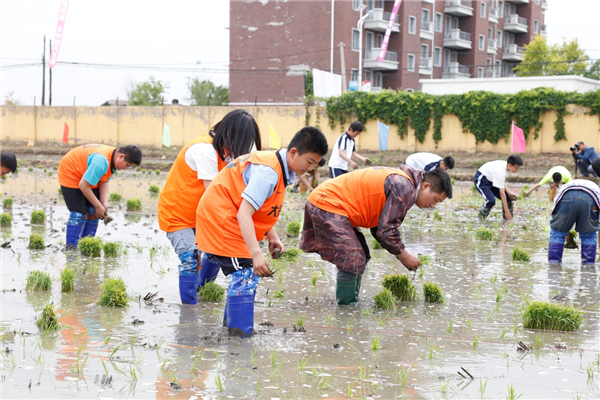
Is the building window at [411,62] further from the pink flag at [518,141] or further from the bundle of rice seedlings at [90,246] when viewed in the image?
the bundle of rice seedlings at [90,246]

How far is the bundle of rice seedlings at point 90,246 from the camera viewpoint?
775 cm

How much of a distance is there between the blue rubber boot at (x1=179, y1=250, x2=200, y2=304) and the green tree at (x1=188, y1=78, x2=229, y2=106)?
195 ft

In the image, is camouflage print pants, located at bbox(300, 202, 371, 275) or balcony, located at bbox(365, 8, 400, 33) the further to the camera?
balcony, located at bbox(365, 8, 400, 33)

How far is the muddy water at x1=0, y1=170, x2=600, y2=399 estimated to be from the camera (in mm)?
3607

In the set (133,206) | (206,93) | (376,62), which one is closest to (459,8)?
(376,62)

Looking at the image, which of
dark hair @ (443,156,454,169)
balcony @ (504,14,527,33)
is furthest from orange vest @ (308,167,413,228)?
balcony @ (504,14,527,33)

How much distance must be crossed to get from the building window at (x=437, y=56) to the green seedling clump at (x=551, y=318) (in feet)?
164

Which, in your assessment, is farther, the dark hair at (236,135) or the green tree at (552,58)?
the green tree at (552,58)

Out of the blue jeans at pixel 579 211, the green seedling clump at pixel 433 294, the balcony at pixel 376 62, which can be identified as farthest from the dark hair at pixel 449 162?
the balcony at pixel 376 62

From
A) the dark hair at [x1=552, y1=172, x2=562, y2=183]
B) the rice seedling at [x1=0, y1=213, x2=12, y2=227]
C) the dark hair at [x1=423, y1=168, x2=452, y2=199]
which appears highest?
the dark hair at [x1=423, y1=168, x2=452, y2=199]

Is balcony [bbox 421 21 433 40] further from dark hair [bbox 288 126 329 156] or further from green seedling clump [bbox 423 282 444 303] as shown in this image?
dark hair [bbox 288 126 329 156]

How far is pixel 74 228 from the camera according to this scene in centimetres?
804

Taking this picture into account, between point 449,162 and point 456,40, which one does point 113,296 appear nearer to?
point 449,162

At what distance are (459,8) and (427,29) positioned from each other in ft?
13.9
